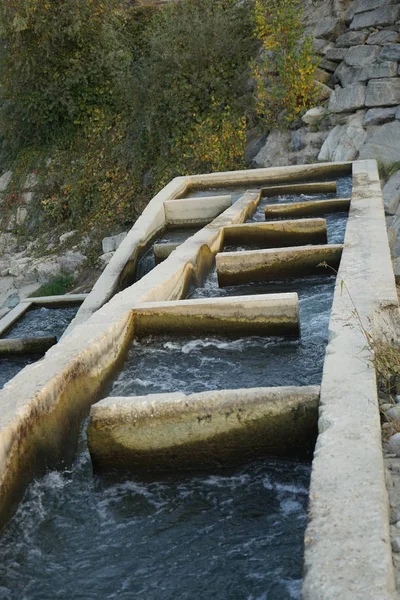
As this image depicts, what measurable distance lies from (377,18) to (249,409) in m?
10.4

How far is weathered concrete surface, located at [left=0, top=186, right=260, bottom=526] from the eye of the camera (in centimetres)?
325

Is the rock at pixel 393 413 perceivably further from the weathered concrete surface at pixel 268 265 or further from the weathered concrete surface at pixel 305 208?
the weathered concrete surface at pixel 305 208

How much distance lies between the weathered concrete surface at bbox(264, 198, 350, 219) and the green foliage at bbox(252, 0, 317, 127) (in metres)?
4.18

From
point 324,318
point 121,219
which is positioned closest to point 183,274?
point 324,318

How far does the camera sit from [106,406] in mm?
3486

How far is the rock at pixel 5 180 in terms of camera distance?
52.3ft

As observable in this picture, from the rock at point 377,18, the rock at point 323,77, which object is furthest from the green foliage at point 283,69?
the rock at point 377,18

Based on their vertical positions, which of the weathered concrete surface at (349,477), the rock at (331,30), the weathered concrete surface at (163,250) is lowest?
the weathered concrete surface at (163,250)

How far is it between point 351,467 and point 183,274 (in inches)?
129

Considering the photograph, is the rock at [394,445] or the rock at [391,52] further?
the rock at [391,52]

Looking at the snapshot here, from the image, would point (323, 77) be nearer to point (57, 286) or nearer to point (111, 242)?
point (111, 242)

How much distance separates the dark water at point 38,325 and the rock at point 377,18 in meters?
6.67

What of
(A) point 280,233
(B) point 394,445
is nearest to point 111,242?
(A) point 280,233

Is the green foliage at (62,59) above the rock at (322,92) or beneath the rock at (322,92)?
above
